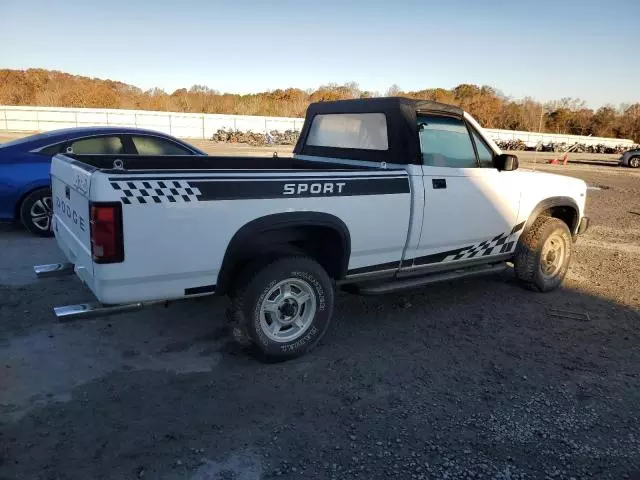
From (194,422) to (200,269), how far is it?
968 mm

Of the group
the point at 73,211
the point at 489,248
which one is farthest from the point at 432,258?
the point at 73,211

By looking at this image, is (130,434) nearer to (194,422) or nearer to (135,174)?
(194,422)

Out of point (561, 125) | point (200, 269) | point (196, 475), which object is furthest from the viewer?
point (561, 125)

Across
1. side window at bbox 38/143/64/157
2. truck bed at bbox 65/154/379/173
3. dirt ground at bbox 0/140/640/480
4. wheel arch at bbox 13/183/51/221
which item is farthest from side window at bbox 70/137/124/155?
truck bed at bbox 65/154/379/173

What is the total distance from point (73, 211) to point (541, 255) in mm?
4665

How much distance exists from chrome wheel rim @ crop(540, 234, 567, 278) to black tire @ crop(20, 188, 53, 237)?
647cm

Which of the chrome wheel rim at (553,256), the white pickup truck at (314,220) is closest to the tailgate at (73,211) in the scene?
the white pickup truck at (314,220)

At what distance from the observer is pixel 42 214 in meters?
7.25

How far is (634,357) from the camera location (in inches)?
168

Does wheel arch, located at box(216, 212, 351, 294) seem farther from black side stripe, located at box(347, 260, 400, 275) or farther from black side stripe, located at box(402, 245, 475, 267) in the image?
→ black side stripe, located at box(402, 245, 475, 267)

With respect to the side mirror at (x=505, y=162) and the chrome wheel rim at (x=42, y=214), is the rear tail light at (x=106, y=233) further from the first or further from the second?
the chrome wheel rim at (x=42, y=214)

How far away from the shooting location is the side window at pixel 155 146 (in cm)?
770

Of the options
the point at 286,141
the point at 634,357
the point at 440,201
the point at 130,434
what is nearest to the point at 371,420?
the point at 130,434

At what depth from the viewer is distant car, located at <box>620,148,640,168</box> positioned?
27625 mm
